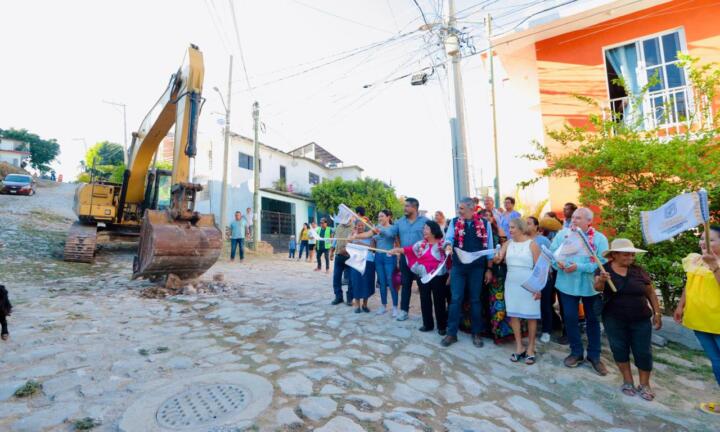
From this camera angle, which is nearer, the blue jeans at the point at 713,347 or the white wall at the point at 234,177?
the blue jeans at the point at 713,347

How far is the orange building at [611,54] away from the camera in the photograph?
8695mm

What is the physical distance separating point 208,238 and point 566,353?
5708 mm

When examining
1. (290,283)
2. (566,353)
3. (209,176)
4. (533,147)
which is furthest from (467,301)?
(209,176)

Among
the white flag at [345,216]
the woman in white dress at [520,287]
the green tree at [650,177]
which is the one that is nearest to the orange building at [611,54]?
the green tree at [650,177]

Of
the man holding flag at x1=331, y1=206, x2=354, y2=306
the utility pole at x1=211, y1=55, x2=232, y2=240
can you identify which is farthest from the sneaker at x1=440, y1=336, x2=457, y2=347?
the utility pole at x1=211, y1=55, x2=232, y2=240

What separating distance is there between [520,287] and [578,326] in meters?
0.72

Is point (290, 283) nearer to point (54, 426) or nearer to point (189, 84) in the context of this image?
point (189, 84)

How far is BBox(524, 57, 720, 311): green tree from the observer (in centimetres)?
474

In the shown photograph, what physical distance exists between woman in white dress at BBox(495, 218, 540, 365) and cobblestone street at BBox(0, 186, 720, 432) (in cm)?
25

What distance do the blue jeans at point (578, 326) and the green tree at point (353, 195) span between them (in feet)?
75.7

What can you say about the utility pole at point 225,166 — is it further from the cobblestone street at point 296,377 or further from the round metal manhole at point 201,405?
the round metal manhole at point 201,405

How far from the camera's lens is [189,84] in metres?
6.96

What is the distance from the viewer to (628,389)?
11.1 feet

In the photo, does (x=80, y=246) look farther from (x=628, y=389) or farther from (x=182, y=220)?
(x=628, y=389)
